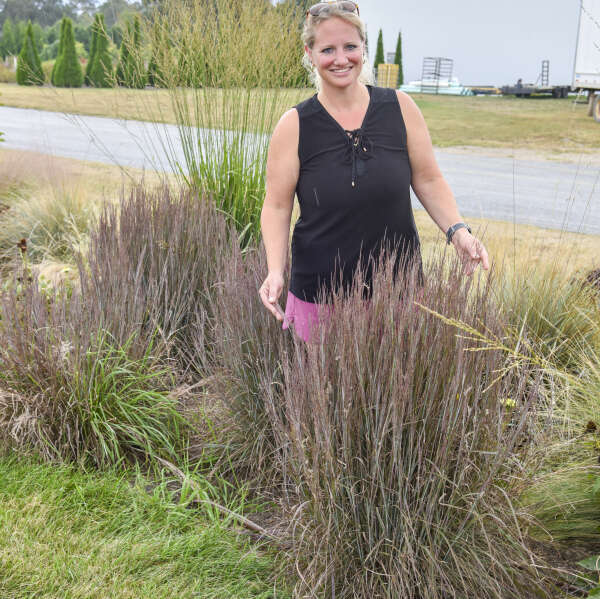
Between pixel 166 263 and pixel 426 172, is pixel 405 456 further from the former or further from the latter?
pixel 166 263

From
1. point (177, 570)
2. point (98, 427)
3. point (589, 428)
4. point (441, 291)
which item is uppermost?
point (441, 291)

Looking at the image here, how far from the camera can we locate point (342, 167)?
250 cm

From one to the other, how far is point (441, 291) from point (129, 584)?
1319 millimetres

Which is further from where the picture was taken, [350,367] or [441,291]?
[441,291]

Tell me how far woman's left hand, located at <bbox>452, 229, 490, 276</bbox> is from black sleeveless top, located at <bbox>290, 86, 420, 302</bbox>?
0.17m

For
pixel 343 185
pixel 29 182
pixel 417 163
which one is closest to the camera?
pixel 343 185

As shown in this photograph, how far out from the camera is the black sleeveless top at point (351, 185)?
2498mm

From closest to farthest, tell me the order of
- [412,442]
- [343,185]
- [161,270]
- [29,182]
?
1. [412,442]
2. [343,185]
3. [161,270]
4. [29,182]

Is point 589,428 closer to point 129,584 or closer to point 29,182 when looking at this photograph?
point 129,584

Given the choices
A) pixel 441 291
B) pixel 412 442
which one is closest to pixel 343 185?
pixel 441 291

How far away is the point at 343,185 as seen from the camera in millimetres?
2486

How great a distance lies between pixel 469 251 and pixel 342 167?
1.74 ft

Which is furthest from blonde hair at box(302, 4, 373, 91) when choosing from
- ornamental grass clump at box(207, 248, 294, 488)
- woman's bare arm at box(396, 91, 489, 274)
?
ornamental grass clump at box(207, 248, 294, 488)

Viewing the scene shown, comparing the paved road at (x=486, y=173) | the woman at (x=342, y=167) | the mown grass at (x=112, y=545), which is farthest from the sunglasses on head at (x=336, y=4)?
the paved road at (x=486, y=173)
